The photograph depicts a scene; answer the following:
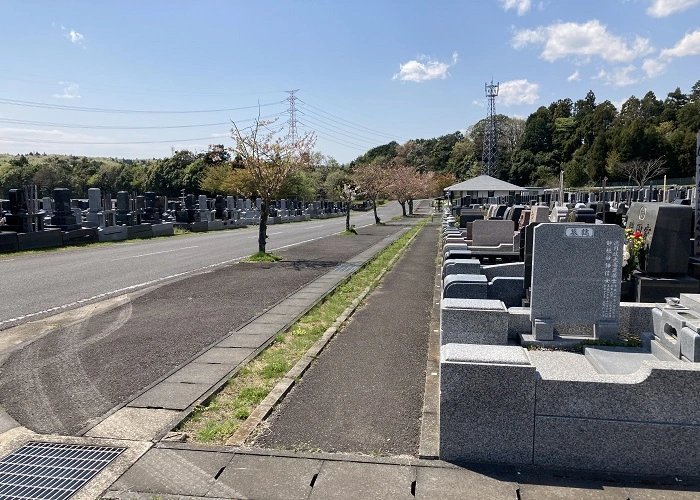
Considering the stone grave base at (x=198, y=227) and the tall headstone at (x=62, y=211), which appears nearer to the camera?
the tall headstone at (x=62, y=211)

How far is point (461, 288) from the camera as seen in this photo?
596 centimetres

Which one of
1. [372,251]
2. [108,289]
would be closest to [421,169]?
→ [372,251]

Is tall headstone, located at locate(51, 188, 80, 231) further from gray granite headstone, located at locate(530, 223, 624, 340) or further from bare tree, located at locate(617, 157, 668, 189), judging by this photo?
bare tree, located at locate(617, 157, 668, 189)

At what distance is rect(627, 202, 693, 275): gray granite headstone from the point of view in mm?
6922

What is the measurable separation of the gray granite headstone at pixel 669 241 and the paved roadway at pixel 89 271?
9.31 m

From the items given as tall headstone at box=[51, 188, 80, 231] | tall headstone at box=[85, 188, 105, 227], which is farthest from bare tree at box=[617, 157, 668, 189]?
tall headstone at box=[51, 188, 80, 231]

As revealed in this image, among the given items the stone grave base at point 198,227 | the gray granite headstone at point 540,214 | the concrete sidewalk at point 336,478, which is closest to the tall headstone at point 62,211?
the stone grave base at point 198,227

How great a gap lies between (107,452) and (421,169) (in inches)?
3936

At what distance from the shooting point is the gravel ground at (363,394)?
384cm

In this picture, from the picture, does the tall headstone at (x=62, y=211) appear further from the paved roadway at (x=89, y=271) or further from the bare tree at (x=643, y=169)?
the bare tree at (x=643, y=169)

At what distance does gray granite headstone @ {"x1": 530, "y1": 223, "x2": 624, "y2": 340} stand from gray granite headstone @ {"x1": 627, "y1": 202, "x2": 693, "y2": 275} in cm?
202

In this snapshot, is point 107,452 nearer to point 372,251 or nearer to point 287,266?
point 287,266

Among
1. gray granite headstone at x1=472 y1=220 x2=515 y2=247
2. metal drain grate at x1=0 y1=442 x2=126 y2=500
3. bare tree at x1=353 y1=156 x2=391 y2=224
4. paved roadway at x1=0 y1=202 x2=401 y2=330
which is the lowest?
metal drain grate at x1=0 y1=442 x2=126 y2=500

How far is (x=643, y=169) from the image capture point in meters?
54.5
